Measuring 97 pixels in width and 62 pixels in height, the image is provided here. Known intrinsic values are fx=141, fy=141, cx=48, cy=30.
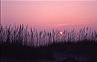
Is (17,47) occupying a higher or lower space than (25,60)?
higher

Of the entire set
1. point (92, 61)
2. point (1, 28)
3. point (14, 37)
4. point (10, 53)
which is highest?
point (1, 28)

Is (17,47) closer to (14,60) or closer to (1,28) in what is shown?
(14,60)

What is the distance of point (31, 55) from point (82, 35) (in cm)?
374

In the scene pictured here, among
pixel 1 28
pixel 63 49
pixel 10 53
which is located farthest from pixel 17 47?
pixel 63 49

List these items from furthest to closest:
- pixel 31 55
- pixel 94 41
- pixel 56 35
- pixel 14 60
Result: pixel 56 35 < pixel 94 41 < pixel 31 55 < pixel 14 60

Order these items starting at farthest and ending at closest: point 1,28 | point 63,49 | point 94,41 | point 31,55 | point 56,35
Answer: point 56,35
point 94,41
point 63,49
point 1,28
point 31,55

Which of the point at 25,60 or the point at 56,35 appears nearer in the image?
the point at 25,60

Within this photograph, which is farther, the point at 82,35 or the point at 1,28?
the point at 82,35

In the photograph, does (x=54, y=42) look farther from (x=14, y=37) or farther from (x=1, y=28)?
(x=1, y=28)

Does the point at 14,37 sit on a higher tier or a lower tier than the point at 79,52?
higher

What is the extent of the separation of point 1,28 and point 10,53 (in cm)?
163

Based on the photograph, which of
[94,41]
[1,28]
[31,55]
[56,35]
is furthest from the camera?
[56,35]

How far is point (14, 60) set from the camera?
351 centimetres

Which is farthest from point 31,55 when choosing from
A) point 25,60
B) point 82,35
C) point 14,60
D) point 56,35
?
point 82,35
